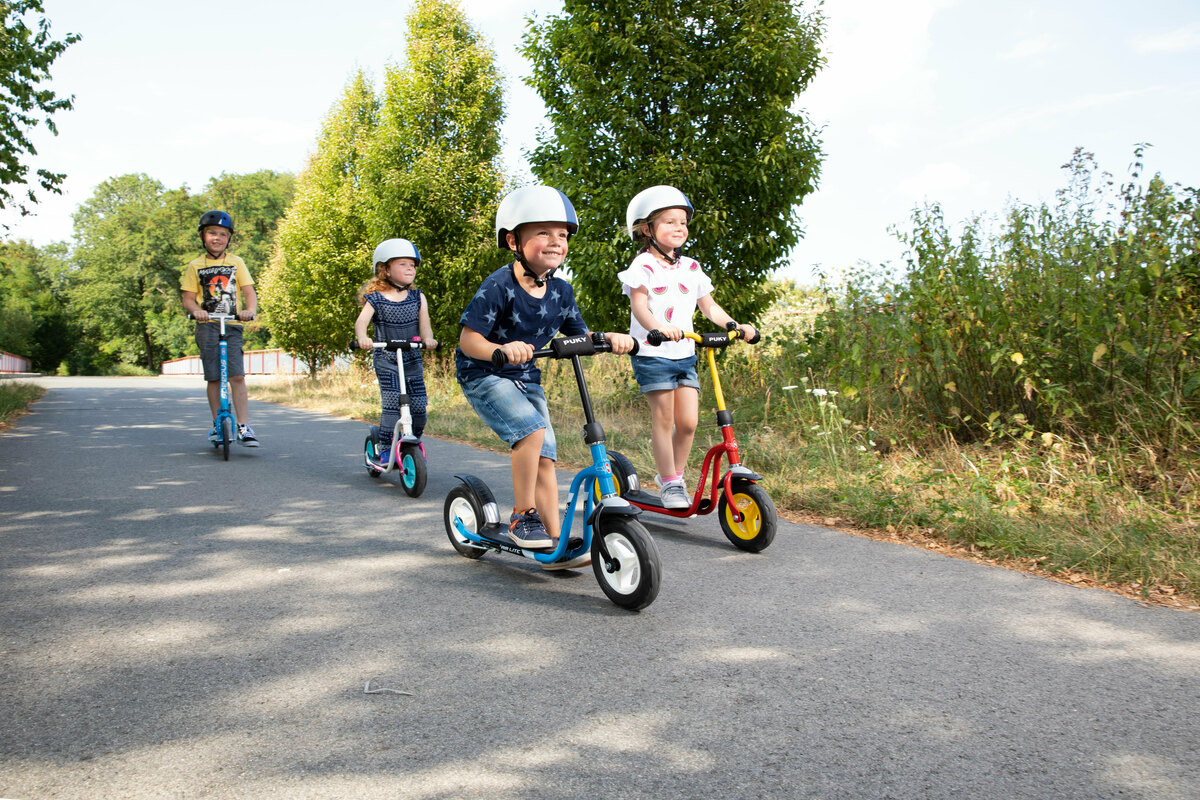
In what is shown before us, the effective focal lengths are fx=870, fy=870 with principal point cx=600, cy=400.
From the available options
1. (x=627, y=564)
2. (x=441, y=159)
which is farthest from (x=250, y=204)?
(x=627, y=564)

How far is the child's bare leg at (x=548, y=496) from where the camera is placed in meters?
4.25

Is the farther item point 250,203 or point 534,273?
point 250,203

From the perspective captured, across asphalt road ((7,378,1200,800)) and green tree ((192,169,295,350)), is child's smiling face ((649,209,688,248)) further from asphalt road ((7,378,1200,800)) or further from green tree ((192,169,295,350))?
green tree ((192,169,295,350))

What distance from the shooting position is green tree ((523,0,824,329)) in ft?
33.8

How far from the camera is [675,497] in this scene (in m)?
5.46

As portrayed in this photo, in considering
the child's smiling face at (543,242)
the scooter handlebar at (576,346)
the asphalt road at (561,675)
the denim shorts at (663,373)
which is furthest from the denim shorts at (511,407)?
the denim shorts at (663,373)

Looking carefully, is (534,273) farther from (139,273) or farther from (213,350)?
(139,273)

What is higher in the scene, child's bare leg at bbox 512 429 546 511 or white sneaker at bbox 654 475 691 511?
Result: child's bare leg at bbox 512 429 546 511

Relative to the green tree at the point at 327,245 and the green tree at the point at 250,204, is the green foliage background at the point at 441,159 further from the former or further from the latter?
the green tree at the point at 250,204

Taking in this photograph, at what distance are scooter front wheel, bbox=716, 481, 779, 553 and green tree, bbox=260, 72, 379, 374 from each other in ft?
62.6

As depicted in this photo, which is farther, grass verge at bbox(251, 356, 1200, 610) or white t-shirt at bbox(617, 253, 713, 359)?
white t-shirt at bbox(617, 253, 713, 359)

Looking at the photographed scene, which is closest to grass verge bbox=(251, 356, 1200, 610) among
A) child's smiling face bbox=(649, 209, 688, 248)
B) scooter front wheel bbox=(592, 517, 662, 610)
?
child's smiling face bbox=(649, 209, 688, 248)

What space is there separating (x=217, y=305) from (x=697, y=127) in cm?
586

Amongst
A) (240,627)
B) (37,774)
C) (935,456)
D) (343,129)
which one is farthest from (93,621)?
(343,129)
